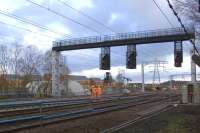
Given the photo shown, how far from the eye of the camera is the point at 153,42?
68.6m

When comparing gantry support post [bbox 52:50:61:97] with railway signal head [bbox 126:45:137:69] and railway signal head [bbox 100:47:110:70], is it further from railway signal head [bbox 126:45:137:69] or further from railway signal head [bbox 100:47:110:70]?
railway signal head [bbox 126:45:137:69]

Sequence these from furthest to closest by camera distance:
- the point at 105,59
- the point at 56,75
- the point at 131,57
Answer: the point at 56,75 → the point at 105,59 → the point at 131,57

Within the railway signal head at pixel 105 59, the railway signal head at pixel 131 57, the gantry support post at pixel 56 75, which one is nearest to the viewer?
the railway signal head at pixel 131 57

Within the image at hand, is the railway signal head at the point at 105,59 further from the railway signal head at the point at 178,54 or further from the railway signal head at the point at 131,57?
the railway signal head at the point at 178,54

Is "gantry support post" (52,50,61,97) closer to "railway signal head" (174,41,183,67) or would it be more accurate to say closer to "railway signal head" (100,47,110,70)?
"railway signal head" (100,47,110,70)

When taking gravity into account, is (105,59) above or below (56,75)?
above

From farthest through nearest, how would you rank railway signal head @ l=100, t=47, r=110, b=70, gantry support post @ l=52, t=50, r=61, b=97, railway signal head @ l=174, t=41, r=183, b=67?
gantry support post @ l=52, t=50, r=61, b=97 → railway signal head @ l=100, t=47, r=110, b=70 → railway signal head @ l=174, t=41, r=183, b=67

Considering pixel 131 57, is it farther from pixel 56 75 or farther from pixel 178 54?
pixel 56 75

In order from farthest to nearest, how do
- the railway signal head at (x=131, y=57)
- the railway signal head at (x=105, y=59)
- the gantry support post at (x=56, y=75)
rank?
the gantry support post at (x=56, y=75), the railway signal head at (x=105, y=59), the railway signal head at (x=131, y=57)

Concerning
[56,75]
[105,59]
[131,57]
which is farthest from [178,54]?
[56,75]

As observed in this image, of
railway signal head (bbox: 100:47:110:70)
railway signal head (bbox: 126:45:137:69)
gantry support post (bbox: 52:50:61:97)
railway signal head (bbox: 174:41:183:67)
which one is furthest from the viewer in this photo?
gantry support post (bbox: 52:50:61:97)

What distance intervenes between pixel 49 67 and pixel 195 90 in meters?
52.1

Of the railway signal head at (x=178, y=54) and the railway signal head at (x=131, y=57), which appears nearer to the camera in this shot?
the railway signal head at (x=178, y=54)

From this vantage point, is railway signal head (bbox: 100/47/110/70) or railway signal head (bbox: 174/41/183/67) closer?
railway signal head (bbox: 174/41/183/67)
